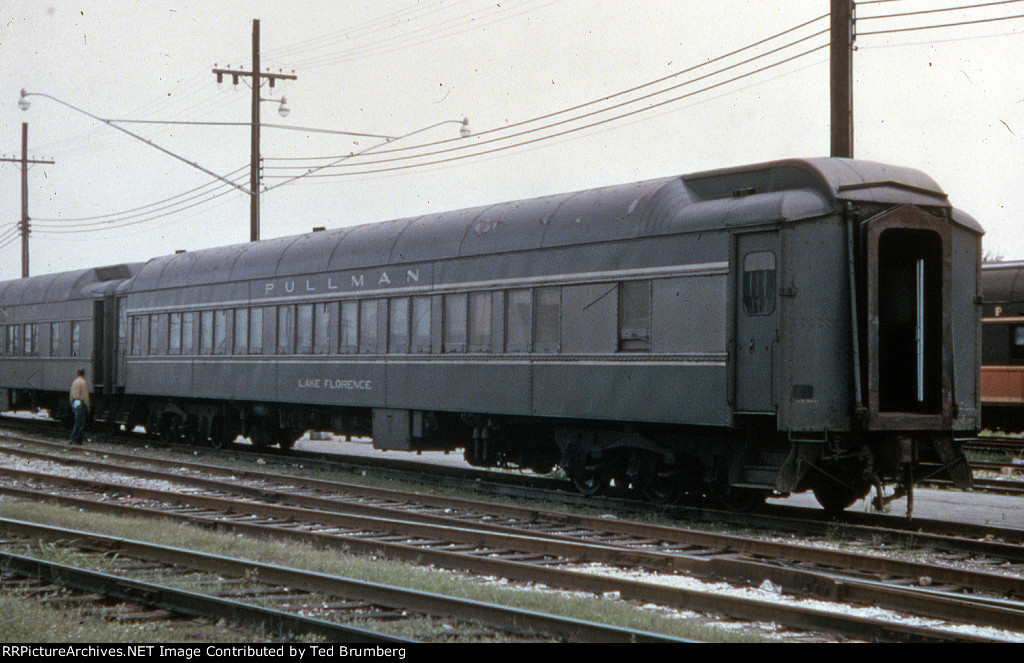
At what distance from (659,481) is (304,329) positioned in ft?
26.6

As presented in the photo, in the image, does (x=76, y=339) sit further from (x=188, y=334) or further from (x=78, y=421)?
(x=188, y=334)

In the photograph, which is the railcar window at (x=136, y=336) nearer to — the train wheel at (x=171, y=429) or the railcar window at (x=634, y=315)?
the train wheel at (x=171, y=429)

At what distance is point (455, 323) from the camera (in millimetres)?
15688

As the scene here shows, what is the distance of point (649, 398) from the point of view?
12.6 meters

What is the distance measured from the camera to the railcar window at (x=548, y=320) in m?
14.0

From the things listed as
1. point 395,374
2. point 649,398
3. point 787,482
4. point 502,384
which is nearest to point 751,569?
point 787,482

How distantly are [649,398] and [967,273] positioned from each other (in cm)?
379

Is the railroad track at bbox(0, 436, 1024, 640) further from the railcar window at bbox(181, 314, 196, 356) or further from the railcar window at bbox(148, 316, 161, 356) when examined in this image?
the railcar window at bbox(148, 316, 161, 356)

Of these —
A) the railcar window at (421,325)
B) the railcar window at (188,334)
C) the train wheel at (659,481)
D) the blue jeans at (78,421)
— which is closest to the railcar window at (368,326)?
the railcar window at (421,325)

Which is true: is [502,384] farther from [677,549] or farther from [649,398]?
[677,549]

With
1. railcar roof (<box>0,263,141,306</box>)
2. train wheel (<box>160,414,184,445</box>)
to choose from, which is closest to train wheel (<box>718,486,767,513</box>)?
train wheel (<box>160,414,184,445</box>)

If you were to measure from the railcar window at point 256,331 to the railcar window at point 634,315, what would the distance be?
9.19 m

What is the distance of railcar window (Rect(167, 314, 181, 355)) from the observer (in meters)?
22.8

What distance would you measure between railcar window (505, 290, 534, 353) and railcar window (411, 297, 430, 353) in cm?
184
